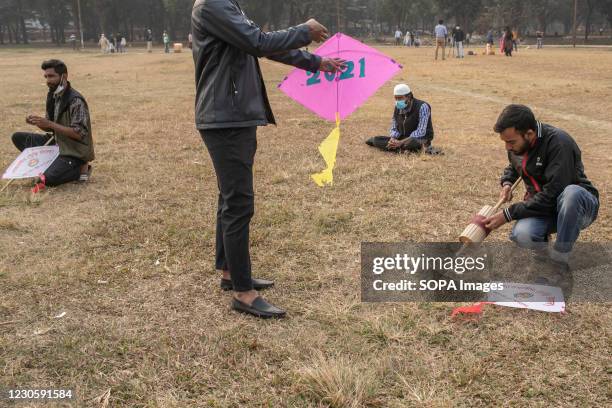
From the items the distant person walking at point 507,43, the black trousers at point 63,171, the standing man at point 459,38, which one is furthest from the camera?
the distant person walking at point 507,43

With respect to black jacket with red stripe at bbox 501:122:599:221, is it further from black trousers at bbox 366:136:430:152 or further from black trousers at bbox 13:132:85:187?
black trousers at bbox 13:132:85:187

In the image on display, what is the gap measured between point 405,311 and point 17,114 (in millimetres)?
10965

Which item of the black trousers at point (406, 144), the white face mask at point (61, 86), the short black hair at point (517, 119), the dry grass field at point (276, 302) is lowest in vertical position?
the dry grass field at point (276, 302)

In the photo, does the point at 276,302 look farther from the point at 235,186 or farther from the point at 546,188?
the point at 546,188

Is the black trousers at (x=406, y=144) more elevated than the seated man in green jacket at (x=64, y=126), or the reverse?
the seated man in green jacket at (x=64, y=126)

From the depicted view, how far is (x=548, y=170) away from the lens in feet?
10.8

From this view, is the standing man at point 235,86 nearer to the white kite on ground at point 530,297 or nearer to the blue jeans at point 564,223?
the white kite on ground at point 530,297

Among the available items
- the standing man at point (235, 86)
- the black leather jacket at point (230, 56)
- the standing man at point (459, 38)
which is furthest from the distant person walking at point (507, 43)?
the black leather jacket at point (230, 56)

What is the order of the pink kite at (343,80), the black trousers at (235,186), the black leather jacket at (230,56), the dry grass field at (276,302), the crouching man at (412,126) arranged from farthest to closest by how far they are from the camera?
the crouching man at (412,126)
the pink kite at (343,80)
the black trousers at (235,186)
the black leather jacket at (230,56)
the dry grass field at (276,302)

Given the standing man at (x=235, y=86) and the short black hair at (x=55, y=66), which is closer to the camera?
the standing man at (x=235, y=86)

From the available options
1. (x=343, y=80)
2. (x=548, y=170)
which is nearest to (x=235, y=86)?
(x=343, y=80)

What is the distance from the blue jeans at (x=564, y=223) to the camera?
3221 millimetres
